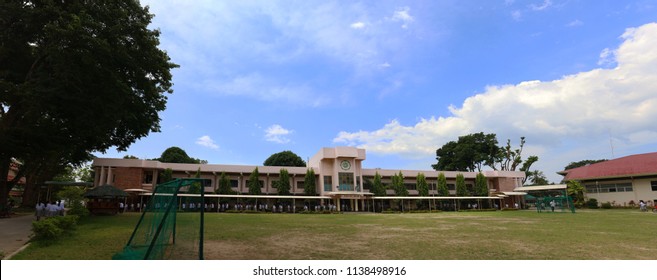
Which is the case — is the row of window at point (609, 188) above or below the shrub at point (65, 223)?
above

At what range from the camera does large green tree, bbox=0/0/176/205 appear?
1364 centimetres

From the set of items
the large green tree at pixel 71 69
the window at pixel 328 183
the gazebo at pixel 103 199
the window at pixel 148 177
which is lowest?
the gazebo at pixel 103 199

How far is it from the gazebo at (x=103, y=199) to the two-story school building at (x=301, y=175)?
9.86m

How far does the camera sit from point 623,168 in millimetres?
38812

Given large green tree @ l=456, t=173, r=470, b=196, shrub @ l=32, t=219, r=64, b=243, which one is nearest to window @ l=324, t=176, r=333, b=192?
large green tree @ l=456, t=173, r=470, b=196

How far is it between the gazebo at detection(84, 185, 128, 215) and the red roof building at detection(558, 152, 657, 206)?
47240mm

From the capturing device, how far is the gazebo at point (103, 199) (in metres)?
21.0

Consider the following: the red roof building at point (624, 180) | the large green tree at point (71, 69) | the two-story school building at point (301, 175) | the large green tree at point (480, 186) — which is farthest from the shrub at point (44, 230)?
the red roof building at point (624, 180)

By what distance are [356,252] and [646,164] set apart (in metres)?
43.5

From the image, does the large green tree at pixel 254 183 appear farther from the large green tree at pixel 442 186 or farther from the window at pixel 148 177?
the large green tree at pixel 442 186

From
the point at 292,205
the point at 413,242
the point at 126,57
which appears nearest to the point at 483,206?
the point at 292,205

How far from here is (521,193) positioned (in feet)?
134

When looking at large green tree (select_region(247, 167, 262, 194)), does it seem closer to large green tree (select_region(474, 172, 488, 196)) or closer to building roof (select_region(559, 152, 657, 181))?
large green tree (select_region(474, 172, 488, 196))

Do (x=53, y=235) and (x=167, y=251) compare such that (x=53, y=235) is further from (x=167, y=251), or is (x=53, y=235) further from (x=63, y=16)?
(x=63, y=16)
